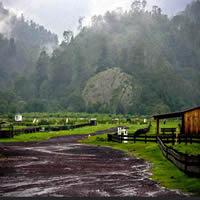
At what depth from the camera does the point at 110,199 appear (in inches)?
522

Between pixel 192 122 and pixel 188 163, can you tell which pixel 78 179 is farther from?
pixel 192 122

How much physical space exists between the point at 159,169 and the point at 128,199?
8451 millimetres

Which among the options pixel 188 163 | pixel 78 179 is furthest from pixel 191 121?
pixel 78 179

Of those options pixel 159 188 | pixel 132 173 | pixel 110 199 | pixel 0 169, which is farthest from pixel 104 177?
pixel 0 169

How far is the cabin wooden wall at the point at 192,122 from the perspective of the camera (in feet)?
150

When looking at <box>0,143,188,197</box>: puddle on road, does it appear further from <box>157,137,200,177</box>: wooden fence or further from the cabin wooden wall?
the cabin wooden wall

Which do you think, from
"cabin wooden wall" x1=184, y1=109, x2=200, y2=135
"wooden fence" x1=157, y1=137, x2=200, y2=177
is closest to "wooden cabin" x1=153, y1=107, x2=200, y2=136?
"cabin wooden wall" x1=184, y1=109, x2=200, y2=135

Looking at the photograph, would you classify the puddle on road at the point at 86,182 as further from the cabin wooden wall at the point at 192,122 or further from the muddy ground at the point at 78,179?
the cabin wooden wall at the point at 192,122

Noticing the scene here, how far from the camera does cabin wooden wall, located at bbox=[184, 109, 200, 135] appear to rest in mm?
45575

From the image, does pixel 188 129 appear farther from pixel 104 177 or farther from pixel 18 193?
pixel 18 193

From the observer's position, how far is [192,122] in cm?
4716

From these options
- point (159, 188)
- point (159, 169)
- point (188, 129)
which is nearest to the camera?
point (159, 188)

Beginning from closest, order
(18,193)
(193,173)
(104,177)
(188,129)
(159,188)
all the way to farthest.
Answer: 1. (18,193)
2. (159,188)
3. (193,173)
4. (104,177)
5. (188,129)

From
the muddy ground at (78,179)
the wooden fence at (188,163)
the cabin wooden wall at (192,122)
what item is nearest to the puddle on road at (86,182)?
the muddy ground at (78,179)
